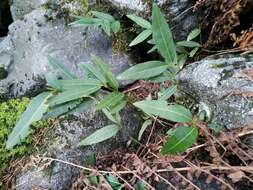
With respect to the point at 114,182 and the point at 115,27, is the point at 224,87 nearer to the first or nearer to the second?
the point at 114,182

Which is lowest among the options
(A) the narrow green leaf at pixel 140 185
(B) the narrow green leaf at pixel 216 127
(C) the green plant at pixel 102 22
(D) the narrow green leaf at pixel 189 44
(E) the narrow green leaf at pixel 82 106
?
(A) the narrow green leaf at pixel 140 185

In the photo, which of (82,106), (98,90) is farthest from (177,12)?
(82,106)

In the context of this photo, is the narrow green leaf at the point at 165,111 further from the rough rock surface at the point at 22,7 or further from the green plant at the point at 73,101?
the rough rock surface at the point at 22,7

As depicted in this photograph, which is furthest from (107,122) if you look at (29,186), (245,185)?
(245,185)

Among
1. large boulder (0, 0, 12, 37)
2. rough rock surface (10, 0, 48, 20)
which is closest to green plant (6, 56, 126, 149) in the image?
rough rock surface (10, 0, 48, 20)

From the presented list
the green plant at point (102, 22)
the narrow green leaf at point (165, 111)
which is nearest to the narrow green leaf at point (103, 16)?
the green plant at point (102, 22)

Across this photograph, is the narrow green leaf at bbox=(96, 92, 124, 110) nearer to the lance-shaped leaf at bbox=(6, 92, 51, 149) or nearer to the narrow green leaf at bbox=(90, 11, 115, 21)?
the lance-shaped leaf at bbox=(6, 92, 51, 149)
